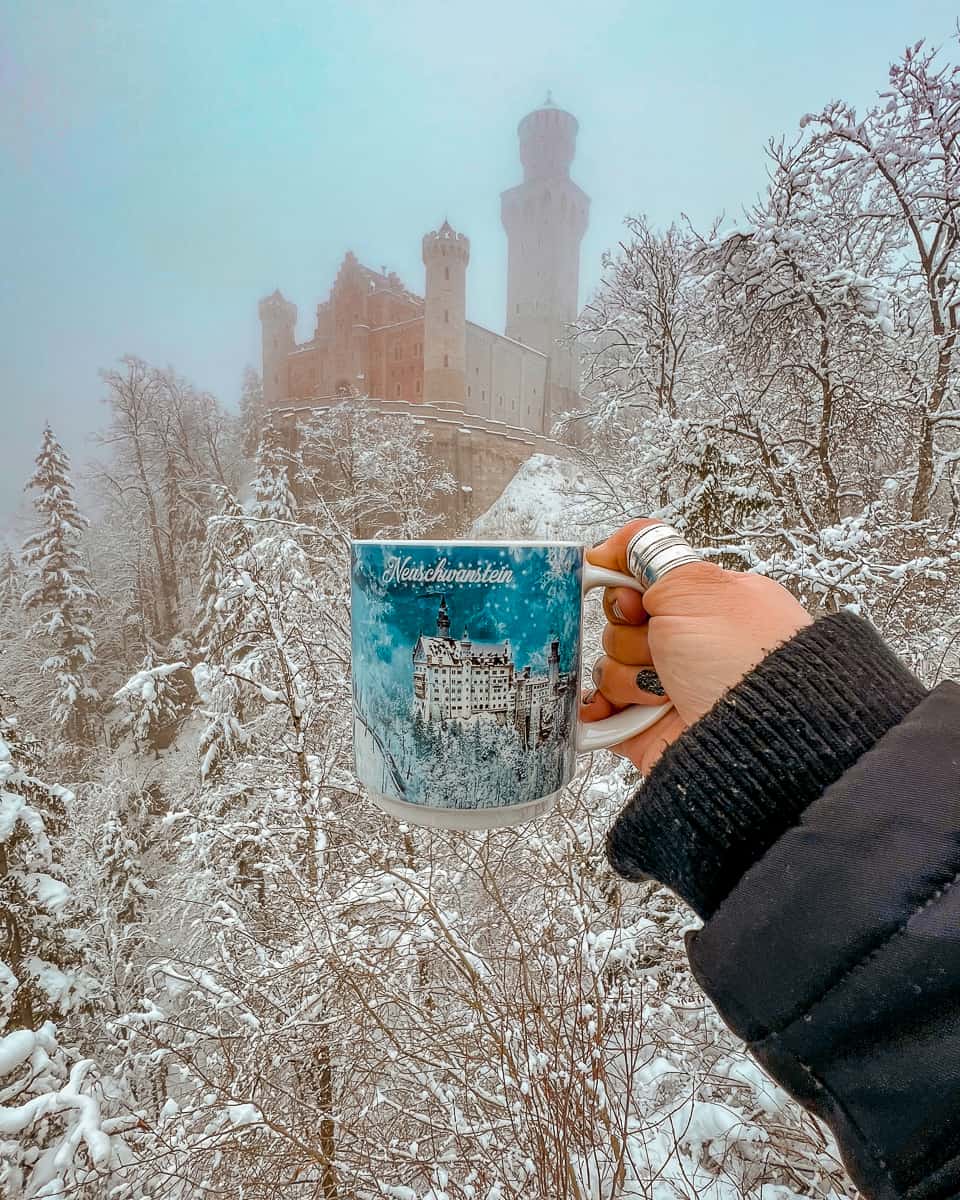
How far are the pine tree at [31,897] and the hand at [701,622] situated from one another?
5.88m

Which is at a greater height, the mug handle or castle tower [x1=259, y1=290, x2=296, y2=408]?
castle tower [x1=259, y1=290, x2=296, y2=408]

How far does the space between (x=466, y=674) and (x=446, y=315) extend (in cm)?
2749

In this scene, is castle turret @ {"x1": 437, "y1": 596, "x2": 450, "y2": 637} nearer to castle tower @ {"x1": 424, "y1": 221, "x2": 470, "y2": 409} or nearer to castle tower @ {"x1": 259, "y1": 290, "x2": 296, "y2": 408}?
castle tower @ {"x1": 424, "y1": 221, "x2": 470, "y2": 409}

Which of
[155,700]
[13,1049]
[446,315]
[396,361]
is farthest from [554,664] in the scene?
[396,361]

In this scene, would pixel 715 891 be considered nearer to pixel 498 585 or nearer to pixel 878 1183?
pixel 878 1183

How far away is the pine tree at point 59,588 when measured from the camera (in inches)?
451

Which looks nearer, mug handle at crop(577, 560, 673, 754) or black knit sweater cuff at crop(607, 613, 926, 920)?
black knit sweater cuff at crop(607, 613, 926, 920)

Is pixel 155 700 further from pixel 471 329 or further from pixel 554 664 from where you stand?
pixel 471 329

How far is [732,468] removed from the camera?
14.2 ft

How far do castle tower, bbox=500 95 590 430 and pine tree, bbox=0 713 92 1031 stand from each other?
2560 cm

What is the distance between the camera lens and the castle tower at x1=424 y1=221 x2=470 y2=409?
78.2ft

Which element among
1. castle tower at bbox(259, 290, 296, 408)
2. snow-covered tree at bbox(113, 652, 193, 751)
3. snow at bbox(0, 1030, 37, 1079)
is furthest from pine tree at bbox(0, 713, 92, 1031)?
castle tower at bbox(259, 290, 296, 408)

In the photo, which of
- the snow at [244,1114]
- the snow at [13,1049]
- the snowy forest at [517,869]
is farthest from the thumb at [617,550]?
the snow at [13,1049]

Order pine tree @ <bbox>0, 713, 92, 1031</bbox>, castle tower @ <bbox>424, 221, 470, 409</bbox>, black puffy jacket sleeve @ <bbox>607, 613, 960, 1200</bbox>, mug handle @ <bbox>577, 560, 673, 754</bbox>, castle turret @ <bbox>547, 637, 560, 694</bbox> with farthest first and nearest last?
castle tower @ <bbox>424, 221, 470, 409</bbox> < pine tree @ <bbox>0, 713, 92, 1031</bbox> < mug handle @ <bbox>577, 560, 673, 754</bbox> < castle turret @ <bbox>547, 637, 560, 694</bbox> < black puffy jacket sleeve @ <bbox>607, 613, 960, 1200</bbox>
